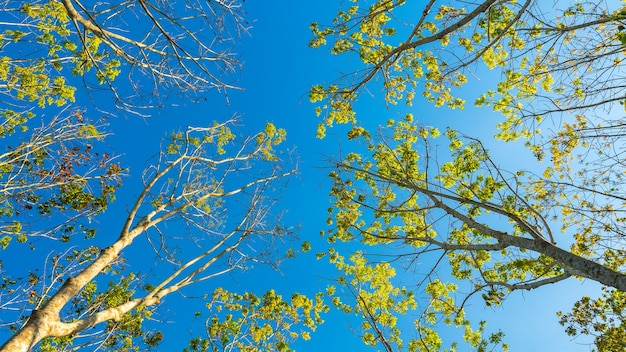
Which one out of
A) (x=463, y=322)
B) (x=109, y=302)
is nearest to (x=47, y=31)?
(x=109, y=302)

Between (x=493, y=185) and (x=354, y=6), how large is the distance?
14.6ft

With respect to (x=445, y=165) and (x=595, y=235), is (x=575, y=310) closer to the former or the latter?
(x=595, y=235)

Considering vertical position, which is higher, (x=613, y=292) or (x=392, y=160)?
(x=392, y=160)

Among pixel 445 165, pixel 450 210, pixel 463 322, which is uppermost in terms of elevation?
pixel 445 165

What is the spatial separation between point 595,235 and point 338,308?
6.02 m

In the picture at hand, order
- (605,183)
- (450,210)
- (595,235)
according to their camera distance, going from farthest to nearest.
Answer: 1. (595,235)
2. (605,183)
3. (450,210)

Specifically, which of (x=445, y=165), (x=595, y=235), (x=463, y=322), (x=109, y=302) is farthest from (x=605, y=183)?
(x=109, y=302)

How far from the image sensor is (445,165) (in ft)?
29.0

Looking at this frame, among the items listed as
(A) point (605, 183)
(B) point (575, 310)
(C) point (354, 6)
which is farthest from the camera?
(B) point (575, 310)

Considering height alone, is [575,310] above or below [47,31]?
below

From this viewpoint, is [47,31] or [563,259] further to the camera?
Result: [47,31]

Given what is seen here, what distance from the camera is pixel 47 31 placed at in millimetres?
7562

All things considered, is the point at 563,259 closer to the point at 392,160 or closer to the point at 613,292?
the point at 392,160

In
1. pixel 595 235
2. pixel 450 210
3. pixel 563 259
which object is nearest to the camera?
pixel 563 259
